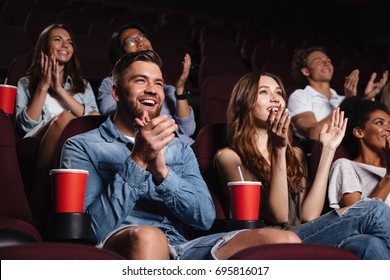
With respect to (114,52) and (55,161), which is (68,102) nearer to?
(114,52)

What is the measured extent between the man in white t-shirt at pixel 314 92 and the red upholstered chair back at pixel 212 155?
44cm

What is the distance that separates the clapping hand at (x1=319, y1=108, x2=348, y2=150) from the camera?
3.39 feet

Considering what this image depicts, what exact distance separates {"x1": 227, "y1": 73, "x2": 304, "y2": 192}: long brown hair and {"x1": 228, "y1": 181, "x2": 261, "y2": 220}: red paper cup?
0.19m

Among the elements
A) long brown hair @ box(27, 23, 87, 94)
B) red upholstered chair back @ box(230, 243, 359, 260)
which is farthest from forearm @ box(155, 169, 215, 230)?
long brown hair @ box(27, 23, 87, 94)

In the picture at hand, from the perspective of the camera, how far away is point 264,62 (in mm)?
2373

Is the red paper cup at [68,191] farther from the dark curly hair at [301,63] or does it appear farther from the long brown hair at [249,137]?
the dark curly hair at [301,63]

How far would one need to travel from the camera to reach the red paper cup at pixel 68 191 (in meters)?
0.69

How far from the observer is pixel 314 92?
62.4 inches

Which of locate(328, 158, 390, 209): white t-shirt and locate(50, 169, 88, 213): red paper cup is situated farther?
locate(328, 158, 390, 209): white t-shirt

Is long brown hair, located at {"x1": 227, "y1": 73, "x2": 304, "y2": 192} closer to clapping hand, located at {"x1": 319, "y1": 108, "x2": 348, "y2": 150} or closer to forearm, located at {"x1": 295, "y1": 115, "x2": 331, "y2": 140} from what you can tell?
clapping hand, located at {"x1": 319, "y1": 108, "x2": 348, "y2": 150}

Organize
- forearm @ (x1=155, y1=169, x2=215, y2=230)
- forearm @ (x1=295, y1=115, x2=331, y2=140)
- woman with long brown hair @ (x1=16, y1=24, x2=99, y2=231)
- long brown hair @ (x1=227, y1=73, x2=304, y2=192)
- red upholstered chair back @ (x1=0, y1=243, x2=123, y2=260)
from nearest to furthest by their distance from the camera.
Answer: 1. red upholstered chair back @ (x1=0, y1=243, x2=123, y2=260)
2. forearm @ (x1=155, y1=169, x2=215, y2=230)
3. long brown hair @ (x1=227, y1=73, x2=304, y2=192)
4. woman with long brown hair @ (x1=16, y1=24, x2=99, y2=231)
5. forearm @ (x1=295, y1=115, x2=331, y2=140)

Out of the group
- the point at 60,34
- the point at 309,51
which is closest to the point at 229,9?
the point at 309,51

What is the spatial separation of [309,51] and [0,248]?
1.28 metres

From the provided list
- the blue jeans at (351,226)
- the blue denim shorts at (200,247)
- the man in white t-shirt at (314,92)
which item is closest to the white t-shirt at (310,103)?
the man in white t-shirt at (314,92)
